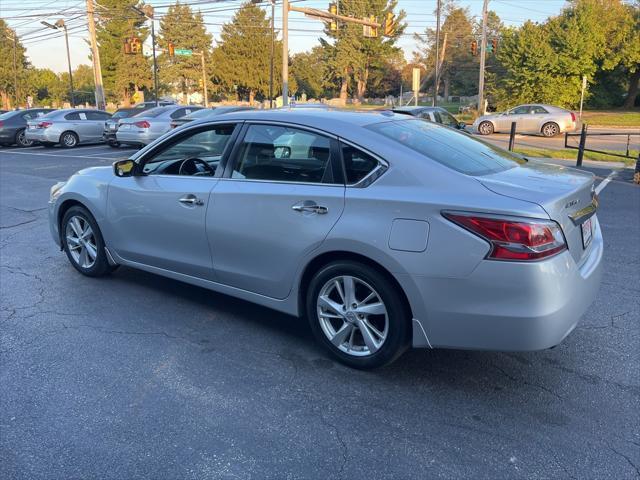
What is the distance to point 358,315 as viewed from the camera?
3396 mm

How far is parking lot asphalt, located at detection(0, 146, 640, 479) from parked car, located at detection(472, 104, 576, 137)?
22.5 m

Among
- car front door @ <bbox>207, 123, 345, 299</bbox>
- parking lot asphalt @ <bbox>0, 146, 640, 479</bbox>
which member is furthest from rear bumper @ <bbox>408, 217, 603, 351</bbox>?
car front door @ <bbox>207, 123, 345, 299</bbox>

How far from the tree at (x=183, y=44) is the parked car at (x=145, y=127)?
66.9 metres

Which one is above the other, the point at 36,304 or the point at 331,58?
the point at 331,58

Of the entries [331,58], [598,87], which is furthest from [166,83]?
[598,87]

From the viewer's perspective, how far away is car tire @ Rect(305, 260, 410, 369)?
3236mm

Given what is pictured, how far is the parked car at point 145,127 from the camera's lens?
60.2 feet

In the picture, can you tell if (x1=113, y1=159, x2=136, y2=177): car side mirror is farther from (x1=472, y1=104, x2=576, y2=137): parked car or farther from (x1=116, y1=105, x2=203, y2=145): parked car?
(x1=472, y1=104, x2=576, y2=137): parked car

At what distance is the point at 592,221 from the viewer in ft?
12.1

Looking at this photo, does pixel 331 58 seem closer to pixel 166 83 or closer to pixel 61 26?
pixel 166 83

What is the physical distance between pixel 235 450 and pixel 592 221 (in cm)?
272

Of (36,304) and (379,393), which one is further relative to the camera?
(36,304)

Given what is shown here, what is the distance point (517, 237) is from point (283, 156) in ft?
5.62

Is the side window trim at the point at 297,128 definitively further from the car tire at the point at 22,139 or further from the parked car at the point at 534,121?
the parked car at the point at 534,121
